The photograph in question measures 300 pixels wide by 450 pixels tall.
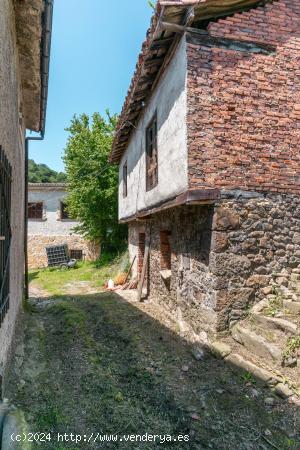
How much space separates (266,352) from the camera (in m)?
4.32

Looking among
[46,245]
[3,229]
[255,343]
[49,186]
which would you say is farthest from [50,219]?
[255,343]

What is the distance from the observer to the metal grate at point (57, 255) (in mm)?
18344

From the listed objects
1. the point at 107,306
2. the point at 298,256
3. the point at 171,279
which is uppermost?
the point at 298,256

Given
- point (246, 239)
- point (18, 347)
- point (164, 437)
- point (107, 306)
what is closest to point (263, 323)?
point (246, 239)

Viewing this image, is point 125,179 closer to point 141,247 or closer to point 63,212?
point 141,247

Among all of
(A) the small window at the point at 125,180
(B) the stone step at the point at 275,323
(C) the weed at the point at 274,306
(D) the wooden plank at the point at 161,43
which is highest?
(D) the wooden plank at the point at 161,43

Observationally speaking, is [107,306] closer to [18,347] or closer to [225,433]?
[18,347]

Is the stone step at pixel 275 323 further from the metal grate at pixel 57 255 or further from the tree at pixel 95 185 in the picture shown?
the metal grate at pixel 57 255

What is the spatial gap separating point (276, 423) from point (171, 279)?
4.00 metres

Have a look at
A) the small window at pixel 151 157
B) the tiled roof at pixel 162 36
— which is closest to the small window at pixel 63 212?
the tiled roof at pixel 162 36

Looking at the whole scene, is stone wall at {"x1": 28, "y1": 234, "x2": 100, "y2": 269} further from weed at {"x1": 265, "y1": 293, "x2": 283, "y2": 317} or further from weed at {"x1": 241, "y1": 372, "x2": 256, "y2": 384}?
weed at {"x1": 241, "y1": 372, "x2": 256, "y2": 384}

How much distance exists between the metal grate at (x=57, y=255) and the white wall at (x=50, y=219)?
3.40 feet

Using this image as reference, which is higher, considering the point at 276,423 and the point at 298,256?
the point at 298,256

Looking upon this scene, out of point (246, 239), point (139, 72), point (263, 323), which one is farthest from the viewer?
point (139, 72)
